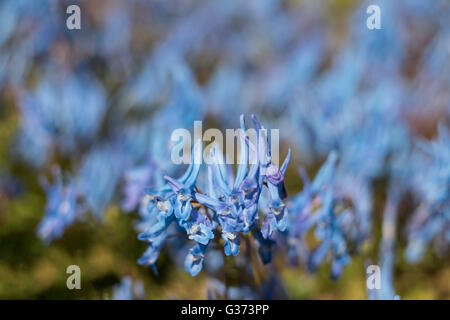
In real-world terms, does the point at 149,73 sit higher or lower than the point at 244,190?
higher

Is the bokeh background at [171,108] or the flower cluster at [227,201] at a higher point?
the bokeh background at [171,108]

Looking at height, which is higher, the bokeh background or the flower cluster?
the bokeh background

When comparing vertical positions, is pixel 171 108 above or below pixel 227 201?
above

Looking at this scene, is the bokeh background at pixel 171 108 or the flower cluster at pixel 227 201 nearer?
the flower cluster at pixel 227 201

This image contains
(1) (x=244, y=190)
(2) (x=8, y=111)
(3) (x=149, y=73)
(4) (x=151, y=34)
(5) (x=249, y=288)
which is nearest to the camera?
(1) (x=244, y=190)

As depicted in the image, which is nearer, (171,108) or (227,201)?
(227,201)

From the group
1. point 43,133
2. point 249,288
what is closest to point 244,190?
point 249,288

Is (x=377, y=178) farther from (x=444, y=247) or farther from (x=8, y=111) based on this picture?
(x=8, y=111)

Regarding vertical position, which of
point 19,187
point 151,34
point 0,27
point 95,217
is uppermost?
point 151,34
